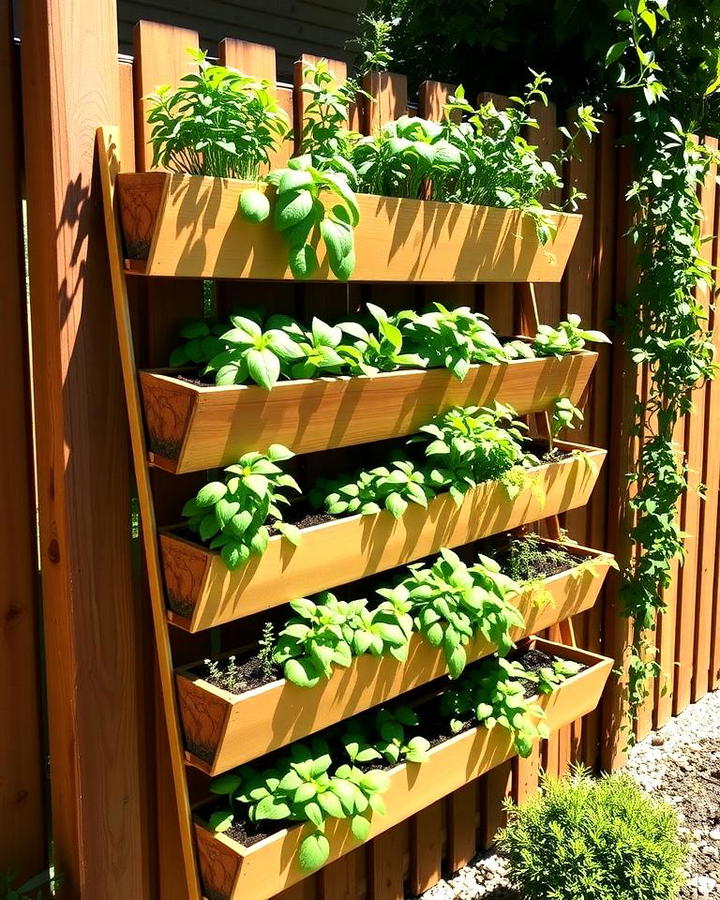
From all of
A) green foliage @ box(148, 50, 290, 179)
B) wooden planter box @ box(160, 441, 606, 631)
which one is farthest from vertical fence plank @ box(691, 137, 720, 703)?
green foliage @ box(148, 50, 290, 179)

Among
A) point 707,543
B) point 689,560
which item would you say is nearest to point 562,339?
point 689,560

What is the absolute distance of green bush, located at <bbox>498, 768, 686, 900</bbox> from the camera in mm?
2814

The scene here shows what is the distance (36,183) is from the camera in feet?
7.04

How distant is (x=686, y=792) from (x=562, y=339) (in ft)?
7.00

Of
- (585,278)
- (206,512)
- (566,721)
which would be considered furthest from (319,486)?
(585,278)

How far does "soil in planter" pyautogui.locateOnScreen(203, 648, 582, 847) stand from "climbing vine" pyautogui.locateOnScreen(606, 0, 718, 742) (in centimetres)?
73

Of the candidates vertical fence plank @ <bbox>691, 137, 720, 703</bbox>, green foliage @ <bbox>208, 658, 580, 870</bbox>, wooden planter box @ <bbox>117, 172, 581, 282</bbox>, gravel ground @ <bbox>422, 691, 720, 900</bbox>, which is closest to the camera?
wooden planter box @ <bbox>117, 172, 581, 282</bbox>

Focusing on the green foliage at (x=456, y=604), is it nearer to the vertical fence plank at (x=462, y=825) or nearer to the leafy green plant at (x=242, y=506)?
the leafy green plant at (x=242, y=506)

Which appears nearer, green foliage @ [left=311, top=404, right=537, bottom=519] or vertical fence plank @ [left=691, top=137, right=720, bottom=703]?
green foliage @ [left=311, top=404, right=537, bottom=519]

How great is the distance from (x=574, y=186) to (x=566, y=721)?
6.34ft

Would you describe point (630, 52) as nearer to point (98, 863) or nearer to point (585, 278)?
point (585, 278)

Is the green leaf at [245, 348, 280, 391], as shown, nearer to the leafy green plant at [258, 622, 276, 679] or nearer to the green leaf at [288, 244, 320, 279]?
the green leaf at [288, 244, 320, 279]

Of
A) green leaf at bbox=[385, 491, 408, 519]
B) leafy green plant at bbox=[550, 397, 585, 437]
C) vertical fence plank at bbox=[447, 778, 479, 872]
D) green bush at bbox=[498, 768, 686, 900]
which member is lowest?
vertical fence plank at bbox=[447, 778, 479, 872]

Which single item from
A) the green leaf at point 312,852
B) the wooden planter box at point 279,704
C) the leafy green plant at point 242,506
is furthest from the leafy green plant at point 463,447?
the green leaf at point 312,852
